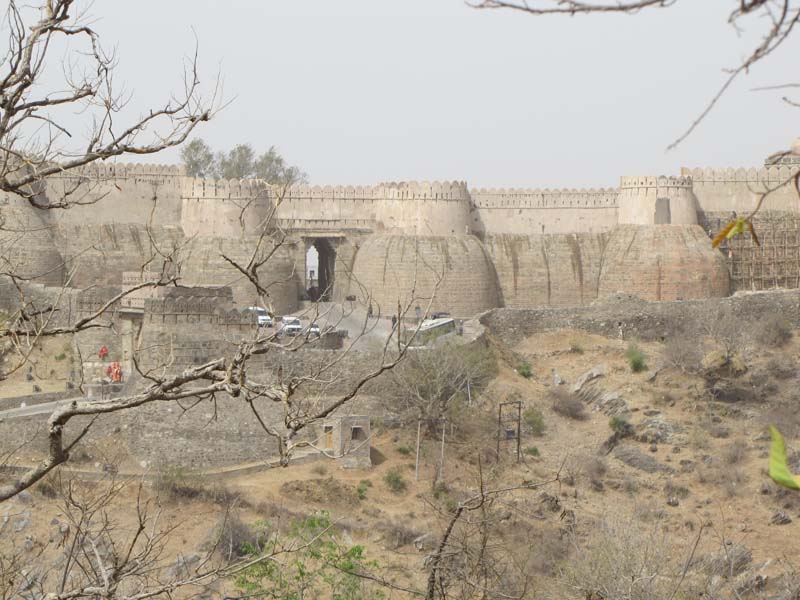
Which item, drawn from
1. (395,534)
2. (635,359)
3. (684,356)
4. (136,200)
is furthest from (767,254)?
(395,534)

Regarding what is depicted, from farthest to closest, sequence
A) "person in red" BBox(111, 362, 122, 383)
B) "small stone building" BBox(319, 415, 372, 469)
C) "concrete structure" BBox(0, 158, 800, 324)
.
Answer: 1. "concrete structure" BBox(0, 158, 800, 324)
2. "person in red" BBox(111, 362, 122, 383)
3. "small stone building" BBox(319, 415, 372, 469)

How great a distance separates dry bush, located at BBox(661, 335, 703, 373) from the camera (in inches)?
992

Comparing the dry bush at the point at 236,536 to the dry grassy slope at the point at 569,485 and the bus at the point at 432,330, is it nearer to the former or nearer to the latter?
the dry grassy slope at the point at 569,485

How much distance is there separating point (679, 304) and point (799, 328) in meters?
2.84

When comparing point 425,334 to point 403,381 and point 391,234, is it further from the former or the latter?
point 391,234

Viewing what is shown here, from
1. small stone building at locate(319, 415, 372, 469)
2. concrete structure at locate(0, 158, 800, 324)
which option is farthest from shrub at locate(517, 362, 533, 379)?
small stone building at locate(319, 415, 372, 469)

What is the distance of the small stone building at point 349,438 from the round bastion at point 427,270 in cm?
937

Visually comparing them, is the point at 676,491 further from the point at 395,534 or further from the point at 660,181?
the point at 660,181

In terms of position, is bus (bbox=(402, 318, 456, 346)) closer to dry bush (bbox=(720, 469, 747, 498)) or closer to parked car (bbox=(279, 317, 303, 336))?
parked car (bbox=(279, 317, 303, 336))

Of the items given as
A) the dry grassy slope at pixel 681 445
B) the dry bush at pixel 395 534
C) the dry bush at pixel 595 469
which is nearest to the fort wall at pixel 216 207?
the dry grassy slope at pixel 681 445

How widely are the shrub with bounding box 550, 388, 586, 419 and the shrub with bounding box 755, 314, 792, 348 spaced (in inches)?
220

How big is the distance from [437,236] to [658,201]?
596 centimetres

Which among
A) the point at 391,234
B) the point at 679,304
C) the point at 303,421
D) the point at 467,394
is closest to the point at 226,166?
the point at 391,234

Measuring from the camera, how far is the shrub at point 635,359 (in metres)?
25.3
